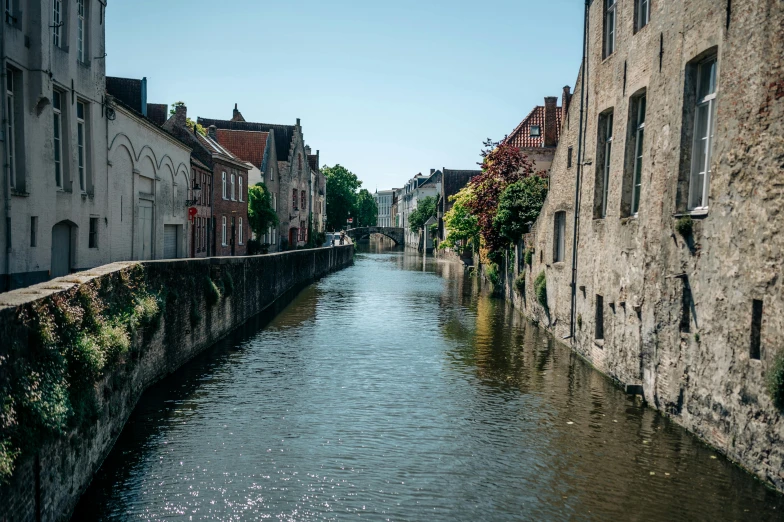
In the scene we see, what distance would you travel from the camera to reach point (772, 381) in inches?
280

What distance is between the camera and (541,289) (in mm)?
19547

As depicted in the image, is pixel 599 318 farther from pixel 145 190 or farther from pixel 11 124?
pixel 145 190

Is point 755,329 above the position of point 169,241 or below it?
below

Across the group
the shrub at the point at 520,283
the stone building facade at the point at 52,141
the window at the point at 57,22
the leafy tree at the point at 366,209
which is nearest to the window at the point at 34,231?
the stone building facade at the point at 52,141

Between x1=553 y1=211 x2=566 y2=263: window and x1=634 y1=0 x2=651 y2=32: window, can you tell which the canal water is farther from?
x1=634 y1=0 x2=651 y2=32: window

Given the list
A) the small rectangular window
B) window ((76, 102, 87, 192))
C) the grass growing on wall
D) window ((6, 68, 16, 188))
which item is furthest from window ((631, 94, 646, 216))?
window ((76, 102, 87, 192))

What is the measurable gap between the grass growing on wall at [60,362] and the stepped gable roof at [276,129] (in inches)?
1934

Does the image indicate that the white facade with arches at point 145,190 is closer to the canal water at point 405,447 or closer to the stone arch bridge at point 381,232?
the canal water at point 405,447

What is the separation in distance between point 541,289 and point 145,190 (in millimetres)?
14047

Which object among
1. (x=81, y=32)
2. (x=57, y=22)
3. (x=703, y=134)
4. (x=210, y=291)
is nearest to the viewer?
(x=703, y=134)

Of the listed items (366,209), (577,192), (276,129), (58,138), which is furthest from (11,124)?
(366,209)

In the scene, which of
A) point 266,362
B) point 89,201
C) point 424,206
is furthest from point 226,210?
point 424,206

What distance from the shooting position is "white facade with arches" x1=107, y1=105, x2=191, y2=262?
A: 63.9 feet

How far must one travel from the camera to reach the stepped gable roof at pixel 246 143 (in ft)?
160
